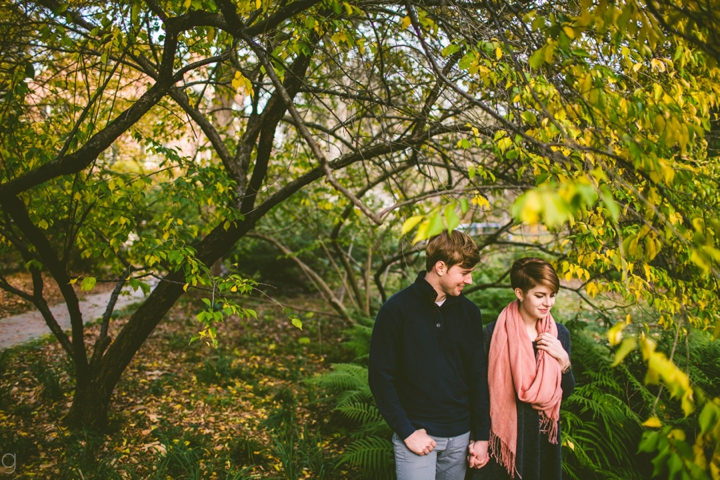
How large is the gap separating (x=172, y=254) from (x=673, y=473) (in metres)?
2.69

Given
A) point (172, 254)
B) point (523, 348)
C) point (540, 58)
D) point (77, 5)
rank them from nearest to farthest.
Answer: point (540, 58) → point (523, 348) → point (172, 254) → point (77, 5)

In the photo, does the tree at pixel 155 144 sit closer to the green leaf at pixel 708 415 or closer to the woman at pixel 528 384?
the woman at pixel 528 384

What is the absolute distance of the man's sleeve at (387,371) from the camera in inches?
84.9

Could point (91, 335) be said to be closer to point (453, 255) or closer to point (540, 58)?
point (453, 255)

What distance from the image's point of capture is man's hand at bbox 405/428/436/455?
2.13 meters

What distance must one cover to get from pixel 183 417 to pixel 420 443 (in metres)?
3.27

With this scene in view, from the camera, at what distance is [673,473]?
1.16 meters

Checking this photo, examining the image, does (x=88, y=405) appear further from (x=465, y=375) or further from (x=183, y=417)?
(x=465, y=375)

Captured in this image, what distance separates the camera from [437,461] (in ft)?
7.54

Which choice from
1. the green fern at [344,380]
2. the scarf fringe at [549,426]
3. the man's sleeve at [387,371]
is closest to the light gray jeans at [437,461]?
Answer: the man's sleeve at [387,371]

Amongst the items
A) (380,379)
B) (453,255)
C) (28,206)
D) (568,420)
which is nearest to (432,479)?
(380,379)

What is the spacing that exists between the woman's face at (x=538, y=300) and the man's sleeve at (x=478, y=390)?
304 mm

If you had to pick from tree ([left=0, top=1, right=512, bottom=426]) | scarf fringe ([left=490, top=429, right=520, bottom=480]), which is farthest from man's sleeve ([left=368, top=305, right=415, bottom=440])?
tree ([left=0, top=1, right=512, bottom=426])

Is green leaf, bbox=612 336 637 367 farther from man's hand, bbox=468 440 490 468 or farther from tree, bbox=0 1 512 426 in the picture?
tree, bbox=0 1 512 426
